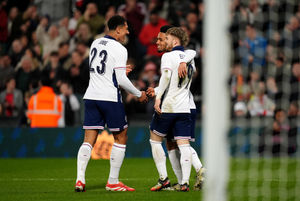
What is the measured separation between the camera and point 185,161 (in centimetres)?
732

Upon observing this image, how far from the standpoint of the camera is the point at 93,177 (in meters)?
9.39

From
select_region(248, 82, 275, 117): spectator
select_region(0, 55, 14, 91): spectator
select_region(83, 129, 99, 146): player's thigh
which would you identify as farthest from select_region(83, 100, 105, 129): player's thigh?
select_region(0, 55, 14, 91): spectator

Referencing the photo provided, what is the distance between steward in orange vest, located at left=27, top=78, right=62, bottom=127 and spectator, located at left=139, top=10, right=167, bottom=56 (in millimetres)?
2826

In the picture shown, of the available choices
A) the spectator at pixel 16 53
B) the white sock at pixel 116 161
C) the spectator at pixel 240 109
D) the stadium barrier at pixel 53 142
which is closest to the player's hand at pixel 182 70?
the white sock at pixel 116 161

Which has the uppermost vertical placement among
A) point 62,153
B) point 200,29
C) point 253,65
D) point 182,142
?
point 200,29

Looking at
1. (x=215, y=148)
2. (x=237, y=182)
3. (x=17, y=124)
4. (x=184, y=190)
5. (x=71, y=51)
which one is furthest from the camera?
(x=71, y=51)

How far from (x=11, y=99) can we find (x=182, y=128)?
8234 mm

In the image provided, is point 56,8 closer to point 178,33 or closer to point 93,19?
point 93,19

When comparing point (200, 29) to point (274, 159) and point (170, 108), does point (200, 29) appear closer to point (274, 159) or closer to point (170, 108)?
point (274, 159)

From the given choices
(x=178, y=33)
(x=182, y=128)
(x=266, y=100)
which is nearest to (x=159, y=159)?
(x=182, y=128)

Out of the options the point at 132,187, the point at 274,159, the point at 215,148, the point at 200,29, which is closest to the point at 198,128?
the point at 274,159

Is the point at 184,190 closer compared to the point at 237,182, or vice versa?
the point at 184,190

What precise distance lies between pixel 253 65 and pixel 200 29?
5.69 meters

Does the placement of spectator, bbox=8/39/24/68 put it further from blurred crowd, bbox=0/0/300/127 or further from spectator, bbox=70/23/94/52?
spectator, bbox=70/23/94/52
